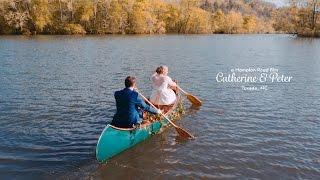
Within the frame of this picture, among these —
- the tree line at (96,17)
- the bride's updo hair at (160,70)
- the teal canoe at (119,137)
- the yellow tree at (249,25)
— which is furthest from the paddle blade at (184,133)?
the yellow tree at (249,25)

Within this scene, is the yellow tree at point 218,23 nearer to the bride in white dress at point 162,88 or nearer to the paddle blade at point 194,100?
the paddle blade at point 194,100

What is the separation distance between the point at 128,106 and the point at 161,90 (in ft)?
15.5

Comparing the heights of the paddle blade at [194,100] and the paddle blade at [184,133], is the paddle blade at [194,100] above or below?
above

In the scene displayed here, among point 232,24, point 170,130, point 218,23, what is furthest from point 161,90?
point 232,24

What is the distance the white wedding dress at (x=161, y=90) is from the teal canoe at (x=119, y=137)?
1.76m

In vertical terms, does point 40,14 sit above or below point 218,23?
above

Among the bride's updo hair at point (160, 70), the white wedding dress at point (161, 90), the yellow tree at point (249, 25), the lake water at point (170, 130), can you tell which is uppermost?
the yellow tree at point (249, 25)

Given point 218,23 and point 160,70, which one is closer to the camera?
point 160,70

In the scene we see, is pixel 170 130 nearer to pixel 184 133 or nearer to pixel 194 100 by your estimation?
pixel 184 133

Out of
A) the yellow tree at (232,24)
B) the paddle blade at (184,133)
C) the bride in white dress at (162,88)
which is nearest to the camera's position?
the paddle blade at (184,133)

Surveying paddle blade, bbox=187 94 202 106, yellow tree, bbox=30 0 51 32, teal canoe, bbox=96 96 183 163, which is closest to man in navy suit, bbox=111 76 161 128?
teal canoe, bbox=96 96 183 163

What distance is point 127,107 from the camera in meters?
14.5

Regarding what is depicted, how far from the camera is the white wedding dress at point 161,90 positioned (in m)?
18.8

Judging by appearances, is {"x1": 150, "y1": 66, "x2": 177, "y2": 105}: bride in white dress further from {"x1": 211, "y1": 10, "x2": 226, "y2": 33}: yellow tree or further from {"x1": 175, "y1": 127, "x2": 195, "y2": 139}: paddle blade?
{"x1": 211, "y1": 10, "x2": 226, "y2": 33}: yellow tree
